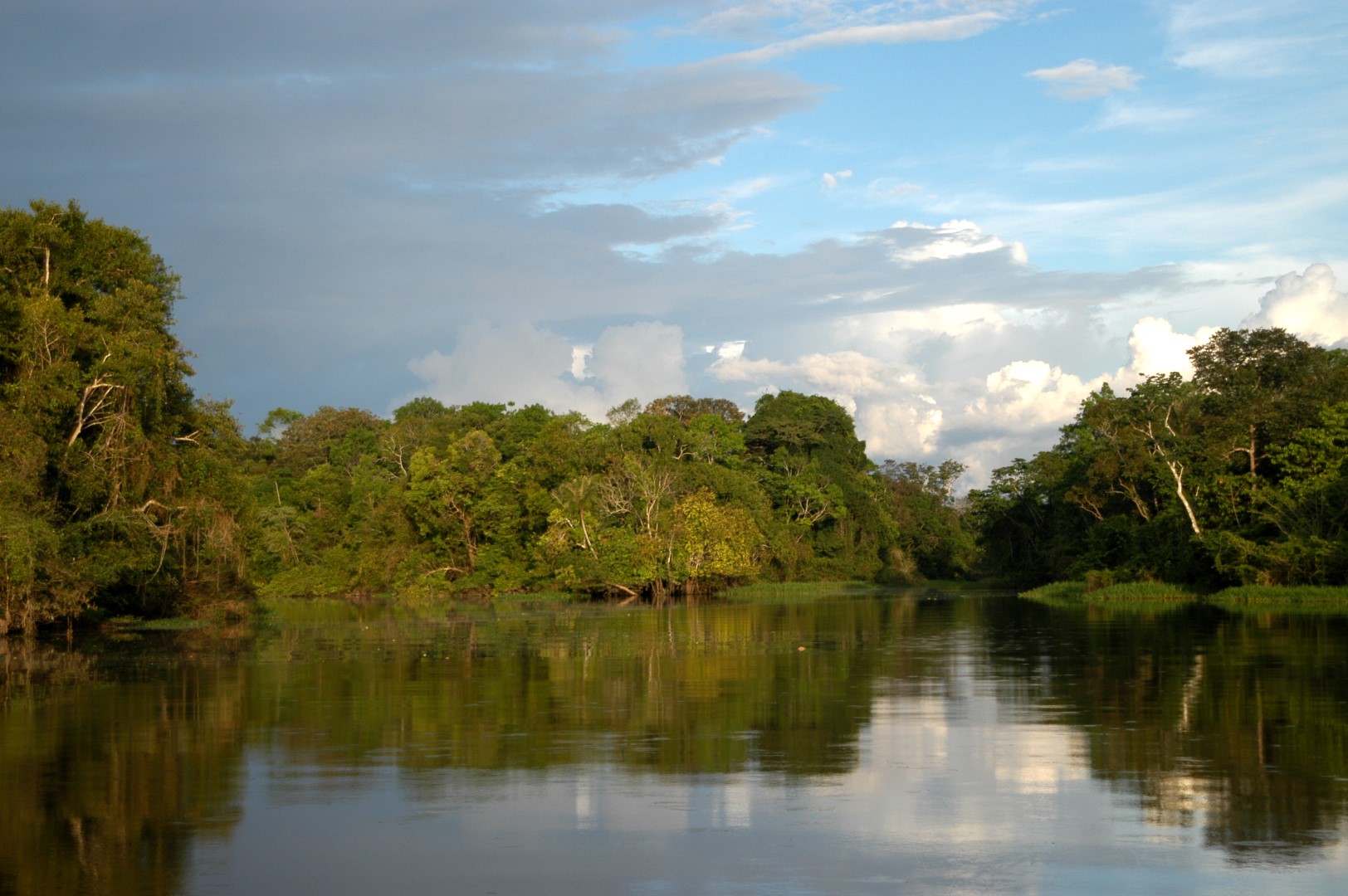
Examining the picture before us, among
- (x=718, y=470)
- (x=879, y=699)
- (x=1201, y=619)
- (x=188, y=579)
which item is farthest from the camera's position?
(x=718, y=470)

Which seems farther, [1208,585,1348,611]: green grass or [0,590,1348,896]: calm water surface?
[1208,585,1348,611]: green grass

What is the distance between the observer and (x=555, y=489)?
6881 cm

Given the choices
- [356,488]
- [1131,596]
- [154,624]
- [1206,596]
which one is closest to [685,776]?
[154,624]

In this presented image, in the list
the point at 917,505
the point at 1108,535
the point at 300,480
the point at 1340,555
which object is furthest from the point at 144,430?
the point at 917,505

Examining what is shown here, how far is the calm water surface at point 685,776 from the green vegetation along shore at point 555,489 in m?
11.1

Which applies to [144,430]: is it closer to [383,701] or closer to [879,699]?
[383,701]

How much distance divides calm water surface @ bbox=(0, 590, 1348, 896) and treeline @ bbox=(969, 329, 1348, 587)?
23.2 metres

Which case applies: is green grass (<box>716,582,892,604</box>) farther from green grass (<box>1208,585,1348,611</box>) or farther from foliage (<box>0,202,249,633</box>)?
foliage (<box>0,202,249,633</box>)

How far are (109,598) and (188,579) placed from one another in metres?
3.11

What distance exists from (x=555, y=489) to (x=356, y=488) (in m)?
21.4

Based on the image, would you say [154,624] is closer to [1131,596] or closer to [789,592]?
[789,592]

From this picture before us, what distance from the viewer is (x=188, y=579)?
4188 centimetres

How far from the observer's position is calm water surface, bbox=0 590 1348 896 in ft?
27.6

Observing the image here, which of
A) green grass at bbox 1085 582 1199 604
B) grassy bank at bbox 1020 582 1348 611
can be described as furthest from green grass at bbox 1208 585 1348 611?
green grass at bbox 1085 582 1199 604
